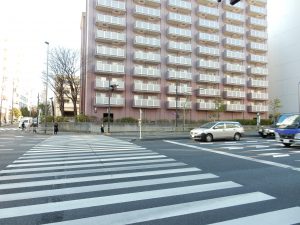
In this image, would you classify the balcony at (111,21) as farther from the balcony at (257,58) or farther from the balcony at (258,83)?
the balcony at (258,83)

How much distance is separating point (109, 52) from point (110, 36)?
2.44 meters

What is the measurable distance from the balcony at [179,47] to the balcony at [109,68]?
908cm

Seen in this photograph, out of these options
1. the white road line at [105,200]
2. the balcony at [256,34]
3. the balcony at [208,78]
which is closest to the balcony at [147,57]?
the balcony at [208,78]

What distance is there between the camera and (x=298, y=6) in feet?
176

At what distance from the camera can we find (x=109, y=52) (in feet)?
136

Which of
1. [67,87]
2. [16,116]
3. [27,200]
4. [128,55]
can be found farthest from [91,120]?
[16,116]

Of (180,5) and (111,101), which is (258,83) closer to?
(180,5)

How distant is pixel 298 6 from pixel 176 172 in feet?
186

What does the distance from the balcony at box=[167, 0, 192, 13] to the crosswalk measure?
141 ft

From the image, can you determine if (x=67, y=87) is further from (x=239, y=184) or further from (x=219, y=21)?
(x=239, y=184)

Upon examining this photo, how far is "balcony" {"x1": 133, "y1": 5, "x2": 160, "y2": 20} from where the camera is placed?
145 ft

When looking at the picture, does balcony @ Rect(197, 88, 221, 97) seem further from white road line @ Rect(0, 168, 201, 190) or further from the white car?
white road line @ Rect(0, 168, 201, 190)

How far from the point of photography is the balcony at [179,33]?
4634 cm

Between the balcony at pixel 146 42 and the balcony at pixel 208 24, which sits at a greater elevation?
the balcony at pixel 208 24
